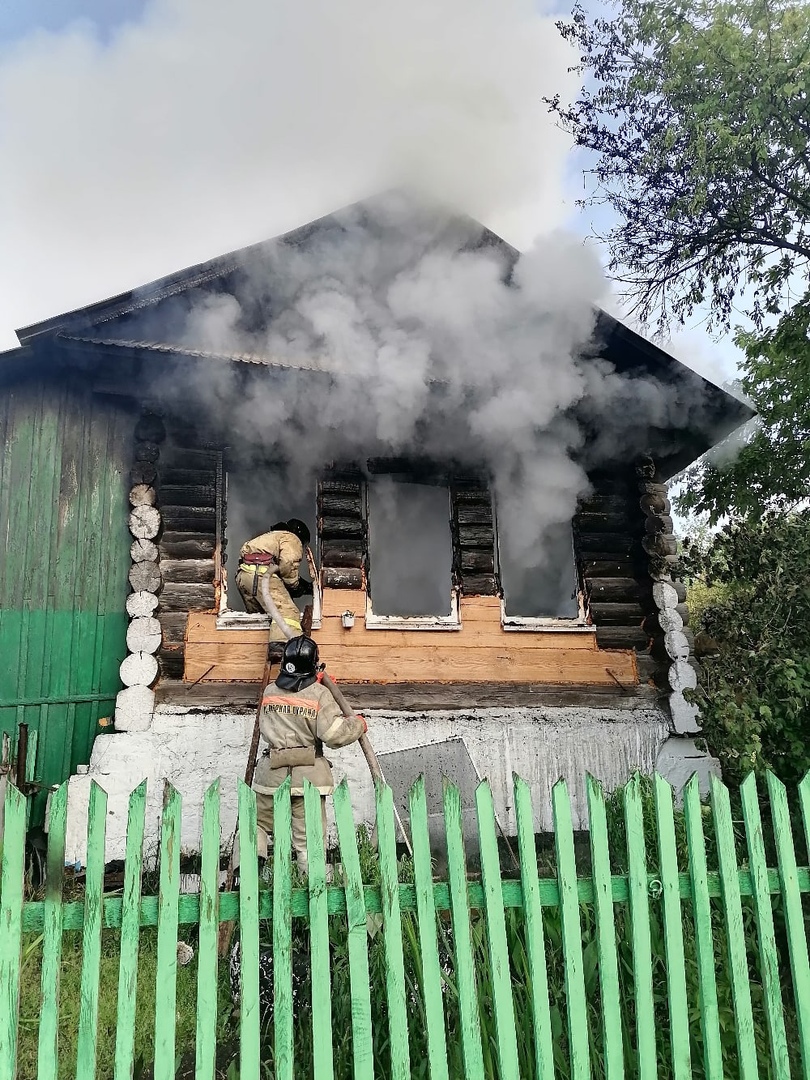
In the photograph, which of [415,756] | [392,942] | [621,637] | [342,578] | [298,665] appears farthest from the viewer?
[621,637]

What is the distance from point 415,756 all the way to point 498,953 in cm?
409

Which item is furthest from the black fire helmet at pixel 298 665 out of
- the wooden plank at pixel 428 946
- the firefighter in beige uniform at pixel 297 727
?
the wooden plank at pixel 428 946

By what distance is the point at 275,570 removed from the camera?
6.34 meters

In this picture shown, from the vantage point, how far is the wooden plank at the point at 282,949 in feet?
8.21

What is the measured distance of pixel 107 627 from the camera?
6.46 meters

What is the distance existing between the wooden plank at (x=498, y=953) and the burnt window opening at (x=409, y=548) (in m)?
4.59

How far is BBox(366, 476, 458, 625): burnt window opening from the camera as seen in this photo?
7.93 metres

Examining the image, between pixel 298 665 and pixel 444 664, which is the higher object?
pixel 444 664

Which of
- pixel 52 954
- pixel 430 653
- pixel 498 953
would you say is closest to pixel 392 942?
pixel 498 953

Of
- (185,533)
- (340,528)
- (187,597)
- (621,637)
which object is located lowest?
(621,637)

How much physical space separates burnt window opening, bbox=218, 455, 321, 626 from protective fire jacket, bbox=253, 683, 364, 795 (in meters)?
1.90

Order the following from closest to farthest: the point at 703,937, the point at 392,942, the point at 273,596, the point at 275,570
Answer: the point at 392,942 → the point at 703,937 → the point at 275,570 → the point at 273,596

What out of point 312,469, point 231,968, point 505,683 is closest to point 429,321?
point 312,469

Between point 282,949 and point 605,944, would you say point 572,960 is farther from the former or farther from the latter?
point 282,949
